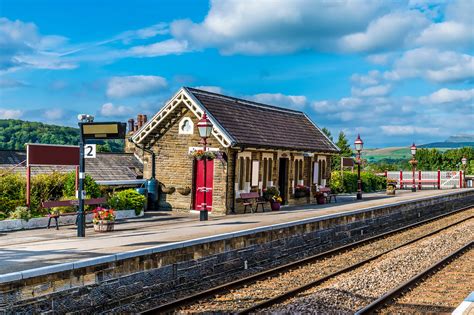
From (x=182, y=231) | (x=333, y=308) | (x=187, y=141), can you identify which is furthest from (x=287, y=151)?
(x=333, y=308)

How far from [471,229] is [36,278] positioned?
20530mm

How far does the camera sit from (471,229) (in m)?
25.1

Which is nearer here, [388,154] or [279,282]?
[279,282]

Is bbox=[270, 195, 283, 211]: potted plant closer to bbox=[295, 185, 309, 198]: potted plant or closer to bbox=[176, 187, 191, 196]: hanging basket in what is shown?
bbox=[295, 185, 309, 198]: potted plant

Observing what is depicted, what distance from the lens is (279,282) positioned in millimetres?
13727

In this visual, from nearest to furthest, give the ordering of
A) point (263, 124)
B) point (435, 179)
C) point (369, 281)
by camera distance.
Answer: point (369, 281), point (263, 124), point (435, 179)

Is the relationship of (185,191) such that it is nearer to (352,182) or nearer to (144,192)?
(144,192)

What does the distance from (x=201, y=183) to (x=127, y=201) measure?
320 cm

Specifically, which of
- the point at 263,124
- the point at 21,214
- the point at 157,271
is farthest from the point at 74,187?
the point at 263,124

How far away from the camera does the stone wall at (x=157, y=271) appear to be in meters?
9.50

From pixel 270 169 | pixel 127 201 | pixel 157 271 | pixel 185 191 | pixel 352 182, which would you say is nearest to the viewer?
pixel 157 271

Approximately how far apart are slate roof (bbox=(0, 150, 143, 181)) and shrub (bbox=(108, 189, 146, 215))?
299 centimetres

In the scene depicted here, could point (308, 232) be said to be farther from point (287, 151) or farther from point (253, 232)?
point (287, 151)

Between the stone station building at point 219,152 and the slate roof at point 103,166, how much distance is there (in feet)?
5.64
